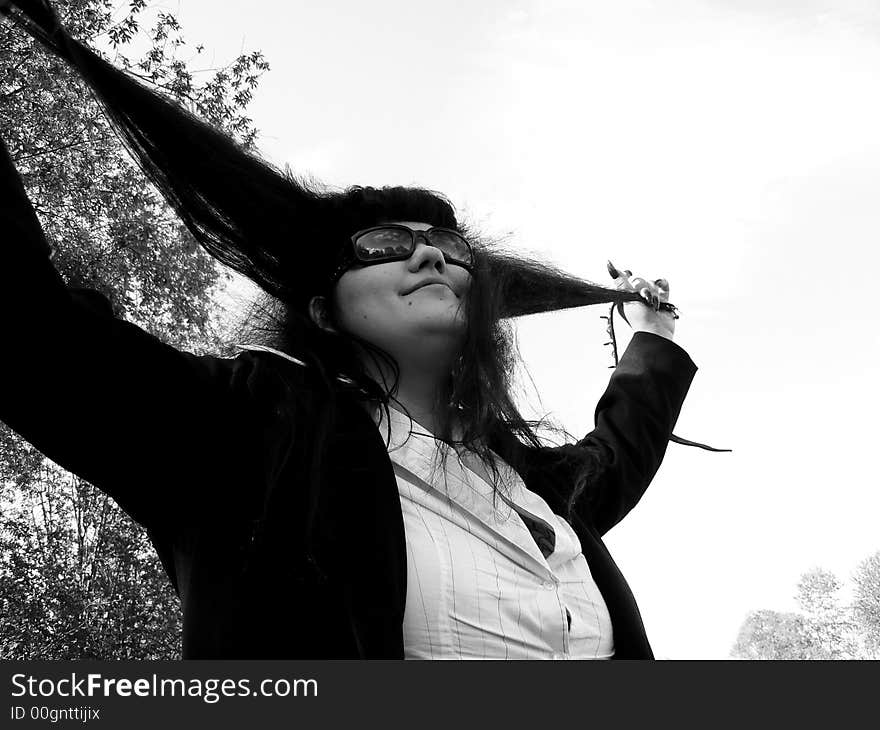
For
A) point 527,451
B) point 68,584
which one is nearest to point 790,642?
point 68,584

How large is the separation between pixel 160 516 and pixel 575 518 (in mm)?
1094

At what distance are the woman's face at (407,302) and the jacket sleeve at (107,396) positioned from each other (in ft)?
1.68

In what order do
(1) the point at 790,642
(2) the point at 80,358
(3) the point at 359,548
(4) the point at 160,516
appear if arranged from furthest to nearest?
(1) the point at 790,642 → (4) the point at 160,516 → (3) the point at 359,548 → (2) the point at 80,358

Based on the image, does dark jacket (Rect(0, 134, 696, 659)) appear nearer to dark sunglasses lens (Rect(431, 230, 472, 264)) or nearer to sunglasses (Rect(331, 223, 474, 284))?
sunglasses (Rect(331, 223, 474, 284))

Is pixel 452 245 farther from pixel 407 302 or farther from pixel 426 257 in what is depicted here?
pixel 407 302

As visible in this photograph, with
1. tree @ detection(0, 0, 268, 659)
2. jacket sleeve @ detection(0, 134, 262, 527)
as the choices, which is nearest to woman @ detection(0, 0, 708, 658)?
jacket sleeve @ detection(0, 134, 262, 527)

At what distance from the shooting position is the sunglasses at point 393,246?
2510 mm

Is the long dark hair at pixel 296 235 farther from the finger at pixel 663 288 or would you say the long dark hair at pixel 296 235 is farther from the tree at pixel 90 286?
the tree at pixel 90 286

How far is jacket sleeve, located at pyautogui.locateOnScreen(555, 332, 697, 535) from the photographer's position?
108 inches

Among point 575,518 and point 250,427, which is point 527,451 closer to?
point 575,518

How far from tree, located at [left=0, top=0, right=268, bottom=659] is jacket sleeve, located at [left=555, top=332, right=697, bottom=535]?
17.4ft

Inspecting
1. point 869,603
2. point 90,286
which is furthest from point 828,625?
point 90,286

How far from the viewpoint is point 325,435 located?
196 cm

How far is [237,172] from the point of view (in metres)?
2.55
